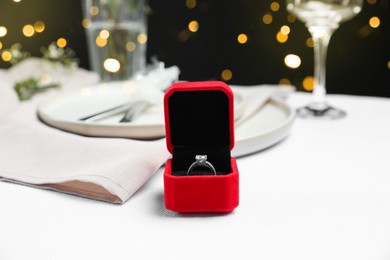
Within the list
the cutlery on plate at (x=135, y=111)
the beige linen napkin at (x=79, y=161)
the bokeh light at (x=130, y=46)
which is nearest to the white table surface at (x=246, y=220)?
the beige linen napkin at (x=79, y=161)

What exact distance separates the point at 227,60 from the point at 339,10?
1.64 ft

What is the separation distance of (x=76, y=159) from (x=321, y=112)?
1.39 feet

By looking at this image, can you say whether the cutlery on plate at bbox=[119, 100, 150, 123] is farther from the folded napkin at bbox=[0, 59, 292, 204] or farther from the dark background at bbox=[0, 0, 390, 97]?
the dark background at bbox=[0, 0, 390, 97]

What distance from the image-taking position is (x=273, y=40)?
4.08 feet

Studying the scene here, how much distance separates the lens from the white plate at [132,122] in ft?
2.24

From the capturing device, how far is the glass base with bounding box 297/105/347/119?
0.86 m

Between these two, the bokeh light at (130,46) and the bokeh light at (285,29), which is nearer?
the bokeh light at (130,46)

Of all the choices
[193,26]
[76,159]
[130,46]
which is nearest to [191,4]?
[193,26]

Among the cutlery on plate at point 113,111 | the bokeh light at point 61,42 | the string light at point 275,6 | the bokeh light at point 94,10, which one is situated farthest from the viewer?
the bokeh light at point 61,42

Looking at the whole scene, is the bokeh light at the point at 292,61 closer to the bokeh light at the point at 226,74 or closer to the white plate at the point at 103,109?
the bokeh light at the point at 226,74

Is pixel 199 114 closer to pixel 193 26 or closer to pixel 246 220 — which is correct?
pixel 246 220

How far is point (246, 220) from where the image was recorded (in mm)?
509

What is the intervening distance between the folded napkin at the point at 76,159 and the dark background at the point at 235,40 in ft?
1.54

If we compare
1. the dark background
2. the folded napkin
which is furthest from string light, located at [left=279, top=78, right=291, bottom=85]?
the folded napkin
